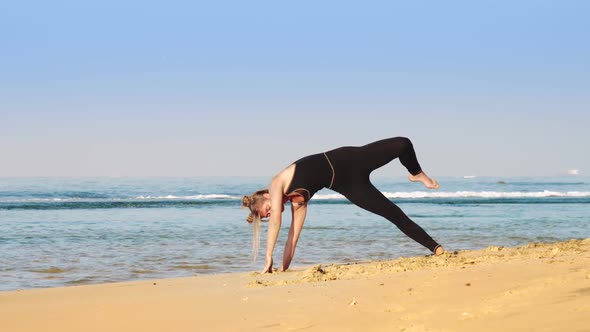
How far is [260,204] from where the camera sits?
785cm

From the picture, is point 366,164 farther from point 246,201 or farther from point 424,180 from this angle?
point 246,201

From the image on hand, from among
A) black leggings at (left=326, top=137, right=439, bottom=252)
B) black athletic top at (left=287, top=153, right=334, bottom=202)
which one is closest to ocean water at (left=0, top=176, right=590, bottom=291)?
black athletic top at (left=287, top=153, right=334, bottom=202)

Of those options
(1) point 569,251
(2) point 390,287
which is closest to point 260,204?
(2) point 390,287

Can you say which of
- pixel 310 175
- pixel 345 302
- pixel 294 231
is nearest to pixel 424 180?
pixel 310 175

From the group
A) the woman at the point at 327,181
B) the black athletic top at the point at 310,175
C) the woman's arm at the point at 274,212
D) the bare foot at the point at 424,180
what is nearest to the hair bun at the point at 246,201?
the woman at the point at 327,181

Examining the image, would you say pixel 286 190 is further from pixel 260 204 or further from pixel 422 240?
pixel 422 240

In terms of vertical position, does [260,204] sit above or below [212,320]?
above

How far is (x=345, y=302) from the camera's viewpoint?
16.7ft

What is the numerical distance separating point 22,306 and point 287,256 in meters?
2.96

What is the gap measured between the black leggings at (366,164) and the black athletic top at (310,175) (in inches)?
3.2

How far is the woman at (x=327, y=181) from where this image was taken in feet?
25.3

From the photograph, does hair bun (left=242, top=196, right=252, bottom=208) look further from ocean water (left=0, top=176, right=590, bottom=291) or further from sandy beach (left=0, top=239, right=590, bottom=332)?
ocean water (left=0, top=176, right=590, bottom=291)

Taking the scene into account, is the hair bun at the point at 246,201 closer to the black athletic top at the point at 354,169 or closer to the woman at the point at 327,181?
the woman at the point at 327,181

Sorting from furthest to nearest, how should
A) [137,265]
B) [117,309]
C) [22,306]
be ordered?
[137,265], [22,306], [117,309]
